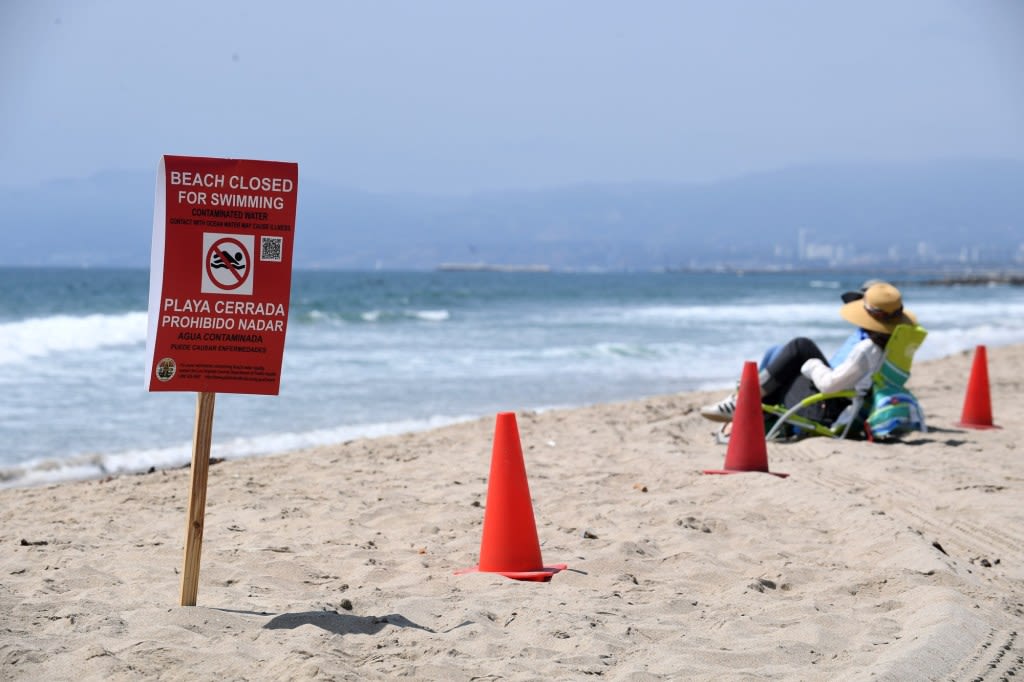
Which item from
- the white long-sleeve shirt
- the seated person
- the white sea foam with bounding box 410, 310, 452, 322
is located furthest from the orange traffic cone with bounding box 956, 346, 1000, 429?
the white sea foam with bounding box 410, 310, 452, 322

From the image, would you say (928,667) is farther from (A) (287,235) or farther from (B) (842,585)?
(A) (287,235)

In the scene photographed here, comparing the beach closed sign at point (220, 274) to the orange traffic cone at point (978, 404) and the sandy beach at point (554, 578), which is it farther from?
the orange traffic cone at point (978, 404)

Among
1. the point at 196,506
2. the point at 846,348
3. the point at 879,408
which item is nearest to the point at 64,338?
the point at 846,348

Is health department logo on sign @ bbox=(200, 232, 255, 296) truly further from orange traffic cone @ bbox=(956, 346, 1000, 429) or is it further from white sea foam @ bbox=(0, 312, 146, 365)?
white sea foam @ bbox=(0, 312, 146, 365)

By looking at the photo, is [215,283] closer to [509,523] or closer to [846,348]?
[509,523]

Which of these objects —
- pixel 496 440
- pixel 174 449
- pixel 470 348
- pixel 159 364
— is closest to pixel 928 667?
pixel 496 440

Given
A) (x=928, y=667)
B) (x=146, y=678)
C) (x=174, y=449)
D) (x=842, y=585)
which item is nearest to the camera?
(x=146, y=678)

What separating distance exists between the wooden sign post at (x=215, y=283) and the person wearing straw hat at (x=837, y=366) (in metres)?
5.20

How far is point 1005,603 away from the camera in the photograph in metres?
4.41

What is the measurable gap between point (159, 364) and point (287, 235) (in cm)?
68

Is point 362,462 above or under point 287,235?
under

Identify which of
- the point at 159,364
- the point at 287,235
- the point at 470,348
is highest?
the point at 287,235

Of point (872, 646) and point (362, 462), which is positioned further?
point (362, 462)

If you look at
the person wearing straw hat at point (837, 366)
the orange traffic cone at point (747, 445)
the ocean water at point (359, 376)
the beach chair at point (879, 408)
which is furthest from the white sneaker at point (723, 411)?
the ocean water at point (359, 376)
